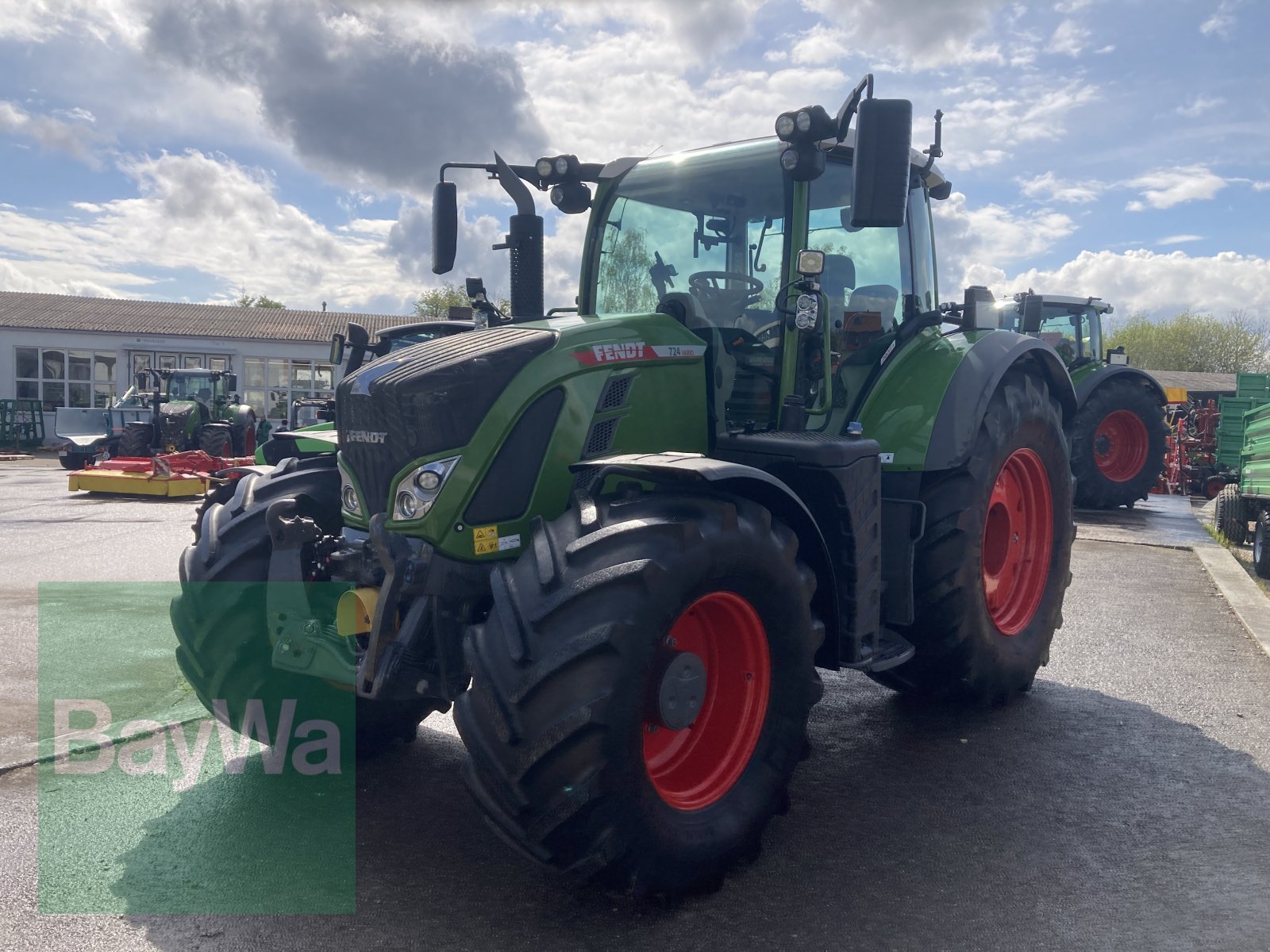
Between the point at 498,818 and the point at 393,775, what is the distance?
1518mm

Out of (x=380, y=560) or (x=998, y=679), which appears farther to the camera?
(x=998, y=679)

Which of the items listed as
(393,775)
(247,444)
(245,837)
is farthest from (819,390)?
(247,444)

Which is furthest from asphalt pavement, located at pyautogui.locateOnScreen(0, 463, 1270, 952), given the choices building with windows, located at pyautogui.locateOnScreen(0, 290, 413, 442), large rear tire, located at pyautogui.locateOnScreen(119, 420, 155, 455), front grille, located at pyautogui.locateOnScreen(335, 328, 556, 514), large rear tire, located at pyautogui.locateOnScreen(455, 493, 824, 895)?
building with windows, located at pyautogui.locateOnScreen(0, 290, 413, 442)

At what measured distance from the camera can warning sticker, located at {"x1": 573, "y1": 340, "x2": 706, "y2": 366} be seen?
3.62 metres

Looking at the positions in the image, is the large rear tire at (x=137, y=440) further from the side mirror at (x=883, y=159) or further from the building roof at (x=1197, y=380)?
the building roof at (x=1197, y=380)

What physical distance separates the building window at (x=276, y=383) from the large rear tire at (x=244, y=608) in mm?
31468

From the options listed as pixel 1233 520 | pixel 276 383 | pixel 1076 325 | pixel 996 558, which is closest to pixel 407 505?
pixel 996 558

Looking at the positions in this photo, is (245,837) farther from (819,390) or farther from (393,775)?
(819,390)

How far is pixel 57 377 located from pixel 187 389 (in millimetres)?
14580

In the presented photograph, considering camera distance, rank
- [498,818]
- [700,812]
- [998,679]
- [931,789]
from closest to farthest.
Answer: [498,818], [700,812], [931,789], [998,679]

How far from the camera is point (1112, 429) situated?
14.6m

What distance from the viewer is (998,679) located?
191 inches

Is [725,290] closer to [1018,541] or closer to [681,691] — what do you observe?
[681,691]

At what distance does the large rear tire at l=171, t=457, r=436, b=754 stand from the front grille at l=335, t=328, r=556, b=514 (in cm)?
44
